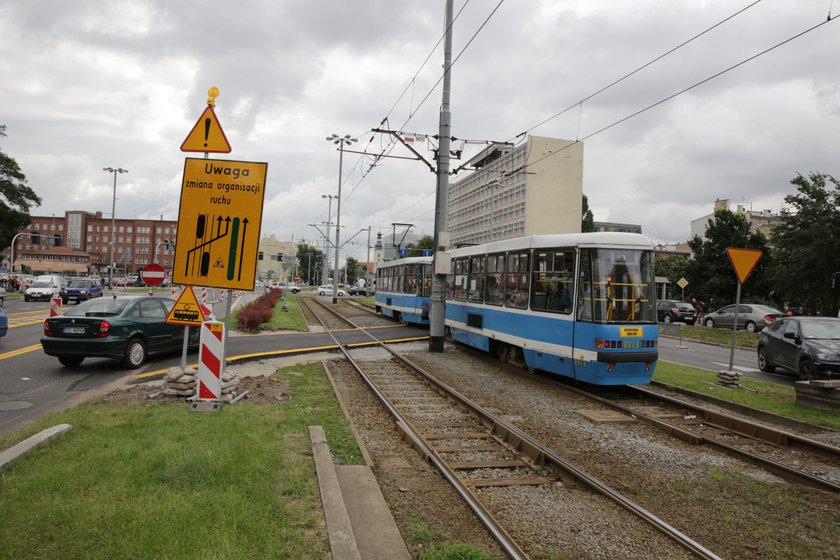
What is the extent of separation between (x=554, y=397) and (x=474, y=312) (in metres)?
5.32

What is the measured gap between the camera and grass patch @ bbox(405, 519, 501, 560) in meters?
3.94

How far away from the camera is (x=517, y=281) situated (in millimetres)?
12586

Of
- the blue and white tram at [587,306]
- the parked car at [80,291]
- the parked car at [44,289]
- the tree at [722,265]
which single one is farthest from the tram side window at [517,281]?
the tree at [722,265]

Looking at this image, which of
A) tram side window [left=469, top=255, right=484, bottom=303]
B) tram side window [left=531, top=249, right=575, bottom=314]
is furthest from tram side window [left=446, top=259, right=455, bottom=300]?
tram side window [left=531, top=249, right=575, bottom=314]

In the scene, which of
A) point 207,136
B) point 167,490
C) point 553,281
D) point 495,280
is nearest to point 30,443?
point 167,490

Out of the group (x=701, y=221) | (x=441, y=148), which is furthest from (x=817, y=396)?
(x=701, y=221)

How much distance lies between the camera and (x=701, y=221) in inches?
3866

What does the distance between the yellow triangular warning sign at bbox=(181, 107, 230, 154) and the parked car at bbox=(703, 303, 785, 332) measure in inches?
1055

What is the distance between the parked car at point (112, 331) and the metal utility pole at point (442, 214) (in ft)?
23.3

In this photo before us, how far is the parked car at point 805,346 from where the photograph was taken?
37.6 ft

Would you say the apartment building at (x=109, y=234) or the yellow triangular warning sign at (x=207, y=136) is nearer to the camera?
the yellow triangular warning sign at (x=207, y=136)

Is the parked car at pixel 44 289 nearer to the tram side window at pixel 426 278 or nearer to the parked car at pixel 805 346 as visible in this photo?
the tram side window at pixel 426 278

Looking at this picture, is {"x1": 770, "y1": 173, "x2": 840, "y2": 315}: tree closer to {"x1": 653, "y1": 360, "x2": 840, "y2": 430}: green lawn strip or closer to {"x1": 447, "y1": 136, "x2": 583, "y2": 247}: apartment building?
{"x1": 653, "y1": 360, "x2": 840, "y2": 430}: green lawn strip

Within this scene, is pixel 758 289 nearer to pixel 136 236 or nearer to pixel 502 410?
pixel 502 410
